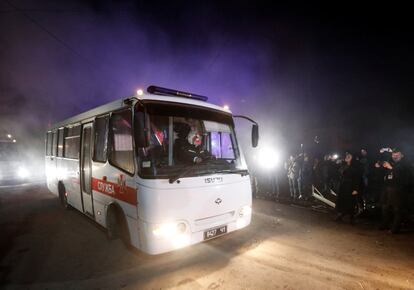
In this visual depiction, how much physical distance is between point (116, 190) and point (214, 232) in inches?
75.6

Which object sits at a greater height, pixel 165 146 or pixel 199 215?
pixel 165 146

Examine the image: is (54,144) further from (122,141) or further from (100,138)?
(122,141)

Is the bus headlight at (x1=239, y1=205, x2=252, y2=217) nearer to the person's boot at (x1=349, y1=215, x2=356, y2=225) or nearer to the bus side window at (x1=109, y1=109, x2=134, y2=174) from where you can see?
the bus side window at (x1=109, y1=109, x2=134, y2=174)

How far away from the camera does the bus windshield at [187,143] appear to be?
12.9ft

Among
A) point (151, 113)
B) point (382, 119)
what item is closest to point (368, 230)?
point (151, 113)

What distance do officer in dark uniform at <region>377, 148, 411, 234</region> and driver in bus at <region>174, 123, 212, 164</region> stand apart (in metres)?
4.67

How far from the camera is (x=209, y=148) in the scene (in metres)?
5.05

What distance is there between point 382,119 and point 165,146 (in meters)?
13.7

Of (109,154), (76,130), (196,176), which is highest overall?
(76,130)

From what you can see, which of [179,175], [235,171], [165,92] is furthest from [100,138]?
[235,171]

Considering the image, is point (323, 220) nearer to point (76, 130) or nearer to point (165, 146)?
point (165, 146)

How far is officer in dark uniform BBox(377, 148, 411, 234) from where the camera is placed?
5.83m

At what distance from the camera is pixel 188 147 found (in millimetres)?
4535

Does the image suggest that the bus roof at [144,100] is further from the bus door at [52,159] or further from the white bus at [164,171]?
the bus door at [52,159]
